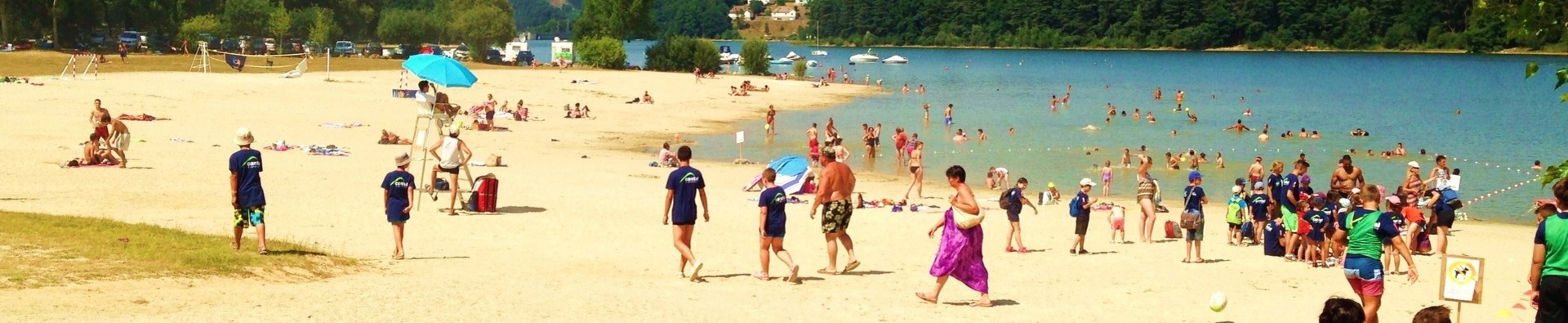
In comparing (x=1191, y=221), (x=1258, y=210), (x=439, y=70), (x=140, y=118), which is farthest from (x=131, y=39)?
(x=1191, y=221)

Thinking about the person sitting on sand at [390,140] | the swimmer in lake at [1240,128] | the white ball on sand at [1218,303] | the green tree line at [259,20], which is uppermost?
the green tree line at [259,20]

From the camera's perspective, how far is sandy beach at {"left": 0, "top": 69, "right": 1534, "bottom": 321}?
423 inches

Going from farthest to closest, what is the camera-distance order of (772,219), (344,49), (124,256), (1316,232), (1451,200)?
(344,49), (1451,200), (1316,232), (772,219), (124,256)

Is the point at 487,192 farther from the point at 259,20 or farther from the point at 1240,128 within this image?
the point at 259,20

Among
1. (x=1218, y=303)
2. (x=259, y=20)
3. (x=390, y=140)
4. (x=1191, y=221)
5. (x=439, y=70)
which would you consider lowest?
(x=390, y=140)

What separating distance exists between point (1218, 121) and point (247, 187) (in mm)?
41569

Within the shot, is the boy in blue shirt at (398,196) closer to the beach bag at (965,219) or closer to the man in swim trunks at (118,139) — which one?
the beach bag at (965,219)

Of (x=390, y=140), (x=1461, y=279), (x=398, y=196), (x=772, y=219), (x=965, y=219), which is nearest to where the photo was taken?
(x=1461, y=279)

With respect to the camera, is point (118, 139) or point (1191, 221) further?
point (118, 139)

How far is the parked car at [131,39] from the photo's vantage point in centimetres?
7100

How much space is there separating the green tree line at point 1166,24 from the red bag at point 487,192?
116420mm

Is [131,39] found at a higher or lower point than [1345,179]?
higher

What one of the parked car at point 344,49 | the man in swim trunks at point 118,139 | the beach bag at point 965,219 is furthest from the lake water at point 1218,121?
the parked car at point 344,49

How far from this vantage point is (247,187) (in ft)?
40.7
